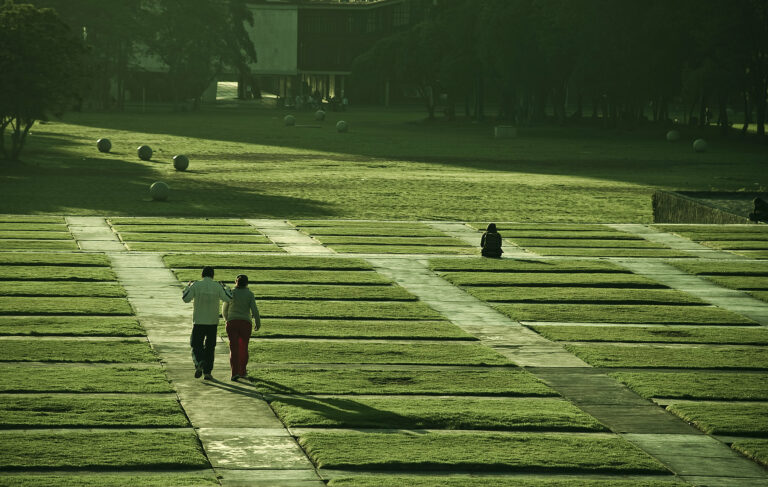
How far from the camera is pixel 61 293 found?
80.2 ft

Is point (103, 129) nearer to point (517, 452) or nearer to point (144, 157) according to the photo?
point (144, 157)

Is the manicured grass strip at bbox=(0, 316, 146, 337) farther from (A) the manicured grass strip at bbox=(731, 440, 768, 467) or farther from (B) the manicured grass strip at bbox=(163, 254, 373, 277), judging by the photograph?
(A) the manicured grass strip at bbox=(731, 440, 768, 467)

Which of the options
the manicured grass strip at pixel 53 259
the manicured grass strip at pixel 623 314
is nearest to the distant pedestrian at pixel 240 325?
the manicured grass strip at pixel 623 314

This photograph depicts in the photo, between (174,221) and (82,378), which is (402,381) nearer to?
(82,378)

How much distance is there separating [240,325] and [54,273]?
10.7 m

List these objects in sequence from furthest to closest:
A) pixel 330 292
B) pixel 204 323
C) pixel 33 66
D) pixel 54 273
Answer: pixel 33 66 < pixel 54 273 < pixel 330 292 < pixel 204 323

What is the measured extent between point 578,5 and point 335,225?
61860 millimetres

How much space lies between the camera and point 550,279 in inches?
1105

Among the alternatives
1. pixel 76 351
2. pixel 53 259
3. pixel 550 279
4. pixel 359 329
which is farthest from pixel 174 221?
pixel 76 351

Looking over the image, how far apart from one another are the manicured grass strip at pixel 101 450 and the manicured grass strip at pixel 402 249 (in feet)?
58.2

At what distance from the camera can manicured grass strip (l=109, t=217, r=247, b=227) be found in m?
37.0

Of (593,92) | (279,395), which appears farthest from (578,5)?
(279,395)

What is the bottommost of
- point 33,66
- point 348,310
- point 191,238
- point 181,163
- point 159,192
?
point 348,310

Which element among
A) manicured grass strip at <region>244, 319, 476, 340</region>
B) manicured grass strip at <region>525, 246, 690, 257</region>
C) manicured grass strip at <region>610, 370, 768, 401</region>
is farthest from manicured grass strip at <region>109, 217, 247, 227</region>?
manicured grass strip at <region>610, 370, 768, 401</region>
